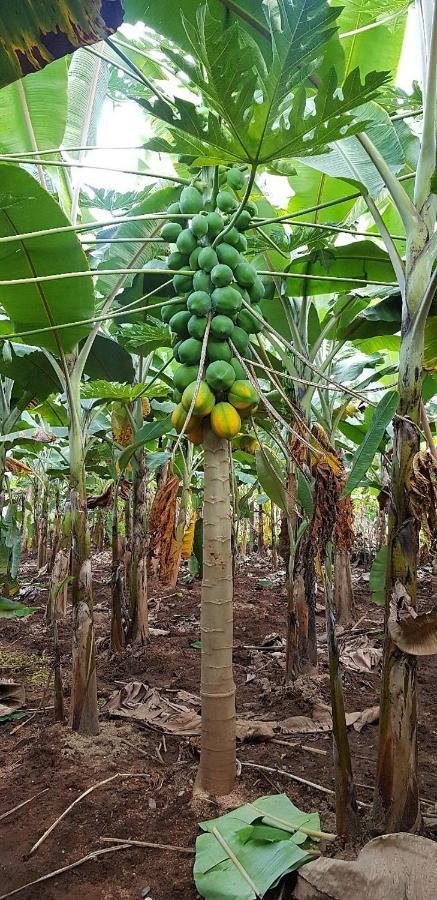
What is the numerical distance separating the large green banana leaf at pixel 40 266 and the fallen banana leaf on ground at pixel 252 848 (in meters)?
2.46

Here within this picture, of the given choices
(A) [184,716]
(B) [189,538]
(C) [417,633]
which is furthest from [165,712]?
(B) [189,538]

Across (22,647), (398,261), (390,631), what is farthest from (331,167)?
(22,647)

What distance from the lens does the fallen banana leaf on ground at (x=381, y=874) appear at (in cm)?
162

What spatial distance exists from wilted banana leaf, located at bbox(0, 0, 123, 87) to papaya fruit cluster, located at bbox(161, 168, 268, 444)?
801 millimetres

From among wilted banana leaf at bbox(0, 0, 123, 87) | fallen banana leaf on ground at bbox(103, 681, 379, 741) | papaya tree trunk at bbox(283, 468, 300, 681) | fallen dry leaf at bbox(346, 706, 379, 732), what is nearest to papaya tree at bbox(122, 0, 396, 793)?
wilted banana leaf at bbox(0, 0, 123, 87)

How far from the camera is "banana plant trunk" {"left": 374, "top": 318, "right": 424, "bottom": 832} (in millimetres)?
1895

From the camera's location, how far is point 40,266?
124 inches

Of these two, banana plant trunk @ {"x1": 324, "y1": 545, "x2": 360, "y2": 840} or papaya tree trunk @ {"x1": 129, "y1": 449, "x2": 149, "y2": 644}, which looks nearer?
banana plant trunk @ {"x1": 324, "y1": 545, "x2": 360, "y2": 840}

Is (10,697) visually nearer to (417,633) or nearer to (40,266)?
(40,266)

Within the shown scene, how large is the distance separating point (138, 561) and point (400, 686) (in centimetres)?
368

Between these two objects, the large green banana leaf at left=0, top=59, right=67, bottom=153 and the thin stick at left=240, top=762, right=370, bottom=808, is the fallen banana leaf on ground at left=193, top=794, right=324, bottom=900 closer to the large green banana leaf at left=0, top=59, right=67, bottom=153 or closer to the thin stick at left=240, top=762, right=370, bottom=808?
the thin stick at left=240, top=762, right=370, bottom=808

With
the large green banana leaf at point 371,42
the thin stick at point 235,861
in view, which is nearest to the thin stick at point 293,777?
the thin stick at point 235,861

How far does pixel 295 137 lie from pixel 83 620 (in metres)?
2.69

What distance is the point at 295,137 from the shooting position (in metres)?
1.70
